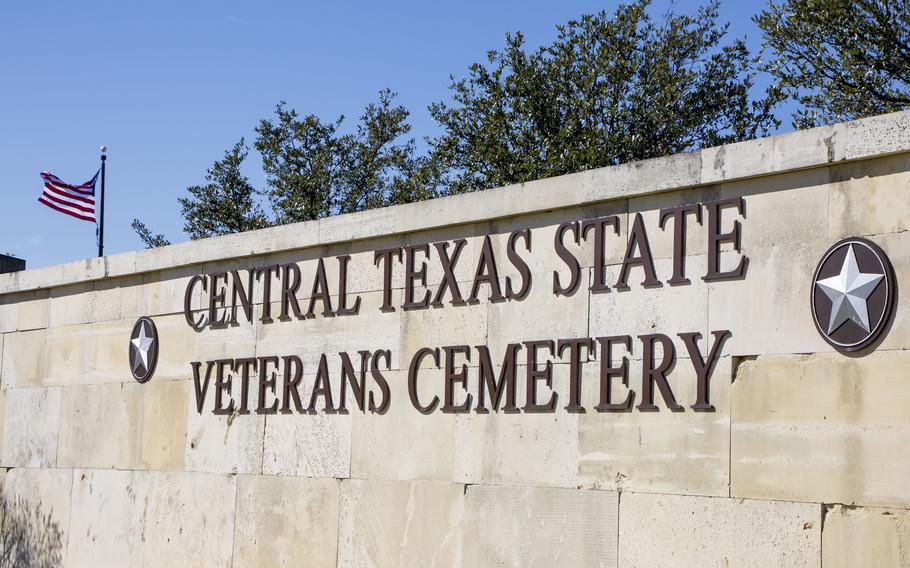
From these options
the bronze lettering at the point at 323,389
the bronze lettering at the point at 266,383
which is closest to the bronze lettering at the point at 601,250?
the bronze lettering at the point at 323,389

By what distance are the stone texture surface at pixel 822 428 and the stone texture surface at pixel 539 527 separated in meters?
0.98

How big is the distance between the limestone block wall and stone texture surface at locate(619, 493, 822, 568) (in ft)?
0.04

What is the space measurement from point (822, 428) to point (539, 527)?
2.06m

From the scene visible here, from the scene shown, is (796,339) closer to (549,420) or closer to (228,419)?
(549,420)

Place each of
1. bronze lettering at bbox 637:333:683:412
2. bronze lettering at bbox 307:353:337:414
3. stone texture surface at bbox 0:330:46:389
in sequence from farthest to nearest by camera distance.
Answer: stone texture surface at bbox 0:330:46:389 → bronze lettering at bbox 307:353:337:414 → bronze lettering at bbox 637:333:683:412

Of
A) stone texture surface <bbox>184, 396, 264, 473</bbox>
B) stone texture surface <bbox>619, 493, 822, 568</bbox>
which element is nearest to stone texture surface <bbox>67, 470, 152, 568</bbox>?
stone texture surface <bbox>184, 396, 264, 473</bbox>

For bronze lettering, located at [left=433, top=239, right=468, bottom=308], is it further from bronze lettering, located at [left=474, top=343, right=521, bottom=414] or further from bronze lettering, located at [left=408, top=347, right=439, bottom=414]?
bronze lettering, located at [left=474, top=343, right=521, bottom=414]

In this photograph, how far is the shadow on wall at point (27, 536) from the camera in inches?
451

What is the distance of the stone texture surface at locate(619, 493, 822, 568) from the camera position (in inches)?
245

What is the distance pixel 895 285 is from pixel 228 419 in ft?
19.1

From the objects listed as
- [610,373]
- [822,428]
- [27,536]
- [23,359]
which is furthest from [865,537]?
[23,359]

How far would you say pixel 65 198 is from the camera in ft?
67.5

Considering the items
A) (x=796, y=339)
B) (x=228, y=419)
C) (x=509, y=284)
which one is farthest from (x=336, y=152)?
(x=796, y=339)

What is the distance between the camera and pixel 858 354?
6.14 m
